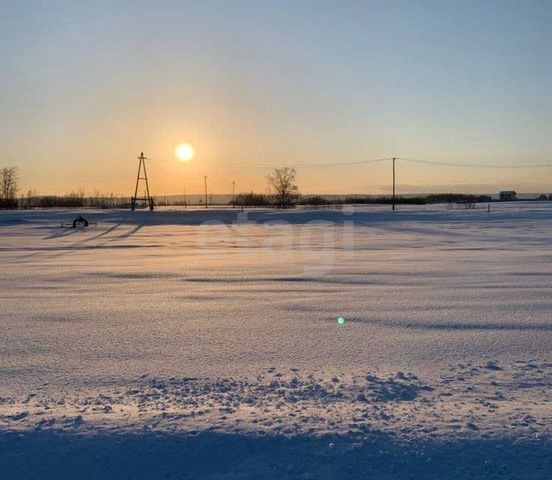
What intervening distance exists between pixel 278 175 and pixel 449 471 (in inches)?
3179

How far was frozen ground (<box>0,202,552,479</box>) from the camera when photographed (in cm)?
317

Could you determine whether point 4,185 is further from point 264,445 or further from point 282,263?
point 264,445

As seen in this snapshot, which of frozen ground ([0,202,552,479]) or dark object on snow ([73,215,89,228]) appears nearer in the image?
frozen ground ([0,202,552,479])

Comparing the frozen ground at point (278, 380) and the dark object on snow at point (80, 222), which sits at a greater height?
the dark object on snow at point (80, 222)

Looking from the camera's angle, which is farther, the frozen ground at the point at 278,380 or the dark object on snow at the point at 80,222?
the dark object on snow at the point at 80,222

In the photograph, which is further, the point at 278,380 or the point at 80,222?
the point at 80,222

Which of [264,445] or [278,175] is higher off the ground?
[278,175]

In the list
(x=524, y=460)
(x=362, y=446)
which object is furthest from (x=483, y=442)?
(x=362, y=446)

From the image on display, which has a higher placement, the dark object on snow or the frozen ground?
the dark object on snow

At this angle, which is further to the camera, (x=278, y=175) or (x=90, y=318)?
(x=278, y=175)

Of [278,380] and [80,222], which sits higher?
[80,222]

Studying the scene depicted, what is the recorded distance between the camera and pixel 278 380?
173 inches

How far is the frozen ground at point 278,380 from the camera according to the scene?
125 inches

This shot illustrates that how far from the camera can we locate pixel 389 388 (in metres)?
4.20
